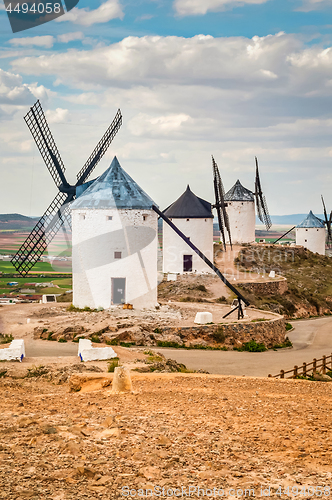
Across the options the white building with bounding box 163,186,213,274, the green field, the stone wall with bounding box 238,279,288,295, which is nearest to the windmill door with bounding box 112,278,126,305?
the stone wall with bounding box 238,279,288,295

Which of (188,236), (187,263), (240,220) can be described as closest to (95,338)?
(187,263)

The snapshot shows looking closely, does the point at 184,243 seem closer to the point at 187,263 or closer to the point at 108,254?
the point at 187,263

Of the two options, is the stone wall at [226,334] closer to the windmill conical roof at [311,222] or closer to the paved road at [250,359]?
the paved road at [250,359]

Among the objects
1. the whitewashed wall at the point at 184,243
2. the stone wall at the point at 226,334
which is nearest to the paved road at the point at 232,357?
the stone wall at the point at 226,334

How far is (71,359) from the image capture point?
578 inches

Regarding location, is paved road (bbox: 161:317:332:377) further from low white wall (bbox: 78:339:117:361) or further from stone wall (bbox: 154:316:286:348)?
low white wall (bbox: 78:339:117:361)

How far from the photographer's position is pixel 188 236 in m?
38.1

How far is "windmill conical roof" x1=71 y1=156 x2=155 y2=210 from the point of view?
78.6 ft

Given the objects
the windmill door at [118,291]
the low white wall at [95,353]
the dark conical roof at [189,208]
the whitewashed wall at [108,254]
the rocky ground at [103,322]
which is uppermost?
the dark conical roof at [189,208]

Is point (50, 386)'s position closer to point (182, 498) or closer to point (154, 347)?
point (182, 498)

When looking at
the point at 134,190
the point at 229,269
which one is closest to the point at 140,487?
the point at 134,190

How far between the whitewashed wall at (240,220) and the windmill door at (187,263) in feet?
44.8

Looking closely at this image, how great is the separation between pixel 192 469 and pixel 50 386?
5.27 metres

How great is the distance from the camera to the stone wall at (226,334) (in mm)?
20566
